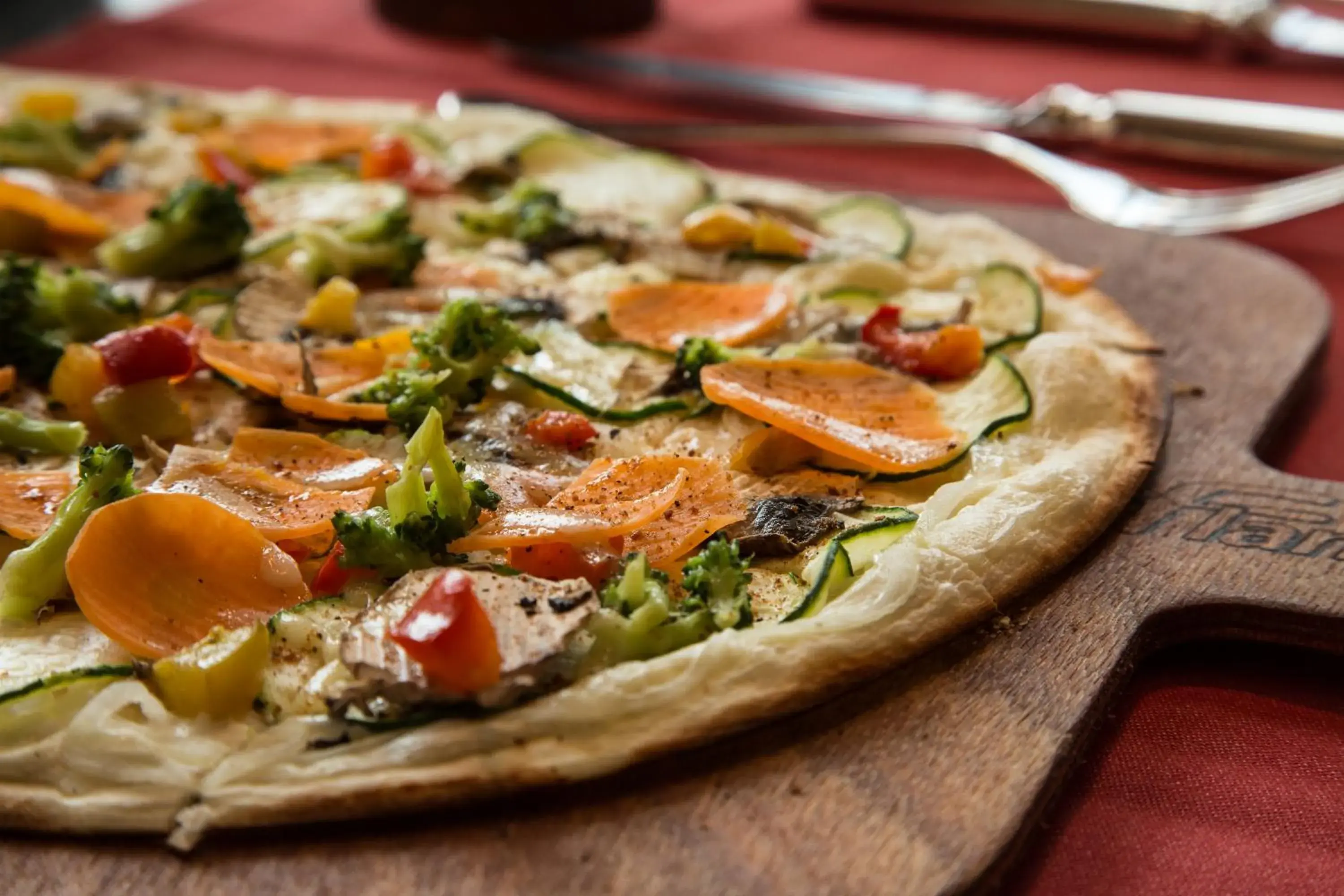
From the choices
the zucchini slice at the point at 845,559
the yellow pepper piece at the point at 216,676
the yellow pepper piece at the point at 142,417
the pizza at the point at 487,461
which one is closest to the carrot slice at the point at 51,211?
the pizza at the point at 487,461

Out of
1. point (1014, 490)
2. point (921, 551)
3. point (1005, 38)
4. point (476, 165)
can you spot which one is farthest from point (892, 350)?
point (1005, 38)

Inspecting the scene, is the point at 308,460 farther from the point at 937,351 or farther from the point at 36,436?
the point at 937,351

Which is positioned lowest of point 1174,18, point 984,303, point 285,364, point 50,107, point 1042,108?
point 50,107

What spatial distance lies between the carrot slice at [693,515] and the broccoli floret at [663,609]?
0.34ft

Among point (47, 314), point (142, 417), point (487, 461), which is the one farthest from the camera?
point (47, 314)

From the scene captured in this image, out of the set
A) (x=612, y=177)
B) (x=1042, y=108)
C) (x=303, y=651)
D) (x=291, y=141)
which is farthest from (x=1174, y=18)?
(x=303, y=651)

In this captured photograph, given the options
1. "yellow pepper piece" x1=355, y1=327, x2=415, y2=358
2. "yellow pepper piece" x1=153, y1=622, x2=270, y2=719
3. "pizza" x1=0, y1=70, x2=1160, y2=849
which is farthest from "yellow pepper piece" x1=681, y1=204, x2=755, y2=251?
"yellow pepper piece" x1=153, y1=622, x2=270, y2=719

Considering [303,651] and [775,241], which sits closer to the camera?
[303,651]

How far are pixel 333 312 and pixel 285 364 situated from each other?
36cm

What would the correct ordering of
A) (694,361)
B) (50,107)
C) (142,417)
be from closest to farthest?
(142,417) < (694,361) < (50,107)

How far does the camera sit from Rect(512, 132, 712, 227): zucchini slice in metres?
5.25

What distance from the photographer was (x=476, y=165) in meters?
5.55

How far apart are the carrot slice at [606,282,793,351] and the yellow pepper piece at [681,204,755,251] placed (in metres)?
0.39

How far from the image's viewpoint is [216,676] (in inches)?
112
